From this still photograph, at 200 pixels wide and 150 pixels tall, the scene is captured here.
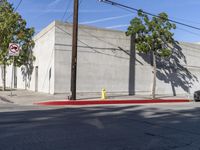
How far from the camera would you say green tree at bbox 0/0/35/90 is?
102 ft

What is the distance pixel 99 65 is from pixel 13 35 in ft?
29.0

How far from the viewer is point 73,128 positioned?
10.9 metres

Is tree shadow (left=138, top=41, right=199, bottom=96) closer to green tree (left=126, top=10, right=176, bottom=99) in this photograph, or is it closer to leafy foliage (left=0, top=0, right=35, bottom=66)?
green tree (left=126, top=10, right=176, bottom=99)

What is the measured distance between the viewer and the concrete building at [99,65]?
27.2 meters

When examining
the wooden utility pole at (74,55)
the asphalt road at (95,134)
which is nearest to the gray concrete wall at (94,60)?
the wooden utility pole at (74,55)

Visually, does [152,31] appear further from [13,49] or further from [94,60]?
[13,49]

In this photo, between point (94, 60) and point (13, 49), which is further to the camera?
point (94, 60)

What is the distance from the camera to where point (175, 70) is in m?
34.7

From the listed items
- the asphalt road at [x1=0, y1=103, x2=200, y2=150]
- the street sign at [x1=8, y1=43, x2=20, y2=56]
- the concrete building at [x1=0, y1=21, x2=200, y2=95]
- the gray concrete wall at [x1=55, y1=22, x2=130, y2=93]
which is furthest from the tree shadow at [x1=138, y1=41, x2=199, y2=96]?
the asphalt road at [x1=0, y1=103, x2=200, y2=150]

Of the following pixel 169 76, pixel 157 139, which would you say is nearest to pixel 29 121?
pixel 157 139

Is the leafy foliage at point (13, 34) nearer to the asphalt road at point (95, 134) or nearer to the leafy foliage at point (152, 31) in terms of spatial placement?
the leafy foliage at point (152, 31)

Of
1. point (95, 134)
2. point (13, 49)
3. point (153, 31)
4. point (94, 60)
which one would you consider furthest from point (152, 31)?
point (95, 134)

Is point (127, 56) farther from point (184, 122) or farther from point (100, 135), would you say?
point (100, 135)

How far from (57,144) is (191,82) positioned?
2993 centimetres
